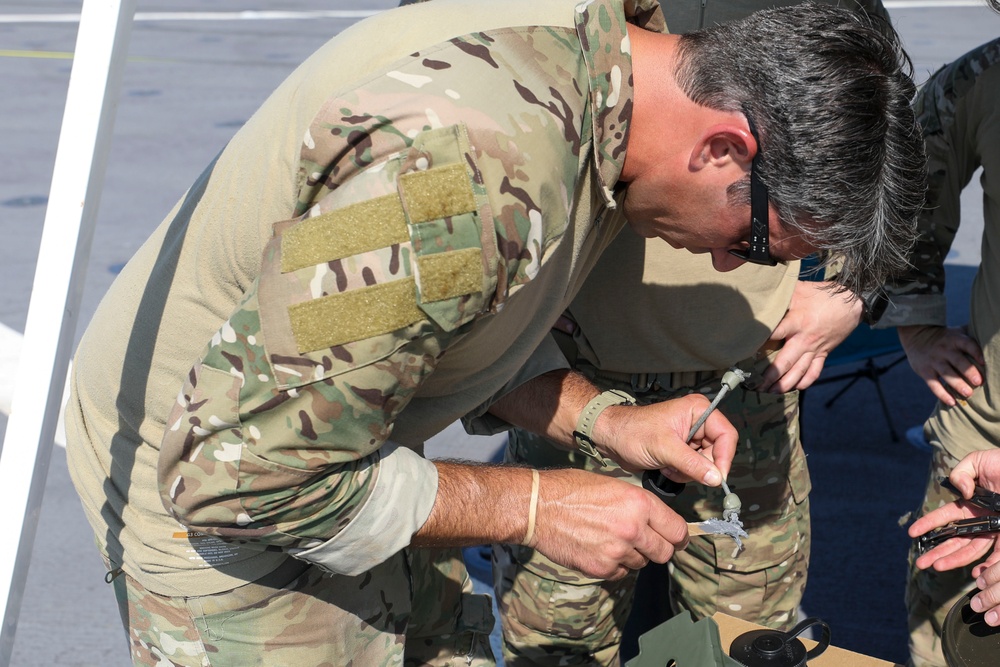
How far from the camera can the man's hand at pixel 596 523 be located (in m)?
1.74

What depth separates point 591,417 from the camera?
6.89ft

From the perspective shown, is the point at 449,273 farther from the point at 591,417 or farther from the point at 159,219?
the point at 159,219

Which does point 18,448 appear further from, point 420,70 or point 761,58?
point 761,58

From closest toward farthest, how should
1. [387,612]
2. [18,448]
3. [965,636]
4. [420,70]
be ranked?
[18,448] → [420,70] → [965,636] → [387,612]

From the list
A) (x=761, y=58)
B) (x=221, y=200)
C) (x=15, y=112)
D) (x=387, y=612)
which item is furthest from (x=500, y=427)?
(x=15, y=112)

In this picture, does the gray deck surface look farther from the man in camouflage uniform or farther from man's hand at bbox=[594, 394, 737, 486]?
man's hand at bbox=[594, 394, 737, 486]

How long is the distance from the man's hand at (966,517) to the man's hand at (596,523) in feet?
2.20

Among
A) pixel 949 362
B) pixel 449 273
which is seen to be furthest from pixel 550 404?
pixel 949 362

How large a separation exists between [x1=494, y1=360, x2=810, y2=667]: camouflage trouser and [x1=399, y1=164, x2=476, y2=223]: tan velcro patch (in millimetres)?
1235

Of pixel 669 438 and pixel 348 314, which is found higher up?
pixel 348 314

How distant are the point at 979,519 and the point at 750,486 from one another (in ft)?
1.94

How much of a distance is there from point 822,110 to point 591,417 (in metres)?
0.84

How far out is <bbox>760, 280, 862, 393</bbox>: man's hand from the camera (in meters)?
2.50

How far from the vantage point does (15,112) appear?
7.80 m
